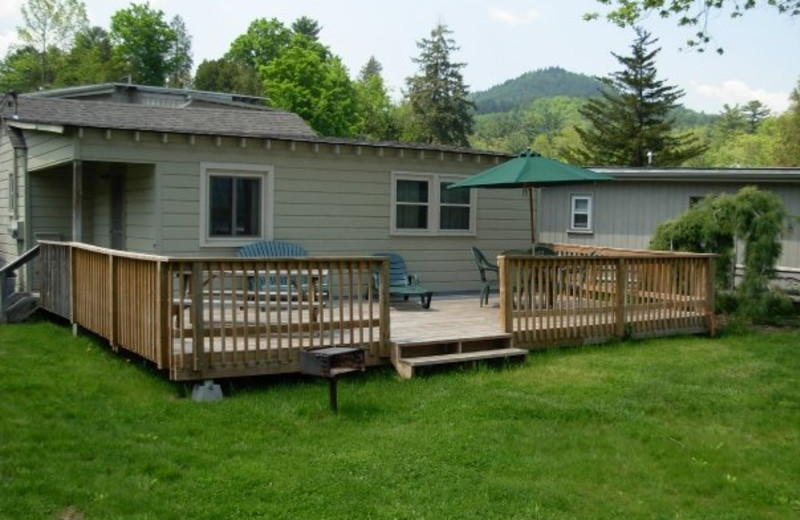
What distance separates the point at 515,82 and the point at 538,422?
14379 centimetres

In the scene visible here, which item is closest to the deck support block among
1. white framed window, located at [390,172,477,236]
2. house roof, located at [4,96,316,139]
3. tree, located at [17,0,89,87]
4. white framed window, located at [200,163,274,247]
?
white framed window, located at [200,163,274,247]

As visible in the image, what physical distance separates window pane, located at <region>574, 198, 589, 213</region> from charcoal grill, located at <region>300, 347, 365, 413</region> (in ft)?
44.1

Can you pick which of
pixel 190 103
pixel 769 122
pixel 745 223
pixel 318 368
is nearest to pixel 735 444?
pixel 318 368

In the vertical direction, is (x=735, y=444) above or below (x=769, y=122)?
below

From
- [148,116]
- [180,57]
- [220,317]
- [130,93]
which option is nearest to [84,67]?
[180,57]

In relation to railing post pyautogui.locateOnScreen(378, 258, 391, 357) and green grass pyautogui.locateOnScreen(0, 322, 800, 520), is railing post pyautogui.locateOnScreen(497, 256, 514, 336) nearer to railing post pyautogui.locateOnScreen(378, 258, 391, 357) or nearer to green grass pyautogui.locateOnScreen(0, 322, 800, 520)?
green grass pyautogui.locateOnScreen(0, 322, 800, 520)

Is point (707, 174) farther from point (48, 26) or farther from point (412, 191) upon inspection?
point (48, 26)

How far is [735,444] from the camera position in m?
5.00

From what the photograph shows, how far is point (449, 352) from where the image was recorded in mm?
6891

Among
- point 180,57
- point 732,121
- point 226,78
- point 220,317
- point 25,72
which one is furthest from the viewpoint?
point 732,121

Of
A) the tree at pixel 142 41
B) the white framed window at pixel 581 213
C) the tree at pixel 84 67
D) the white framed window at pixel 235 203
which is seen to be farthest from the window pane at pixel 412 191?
the tree at pixel 142 41

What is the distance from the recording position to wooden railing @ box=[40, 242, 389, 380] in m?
5.74

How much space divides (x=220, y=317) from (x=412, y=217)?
5.68m

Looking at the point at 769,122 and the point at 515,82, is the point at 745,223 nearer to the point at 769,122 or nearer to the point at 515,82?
the point at 769,122
